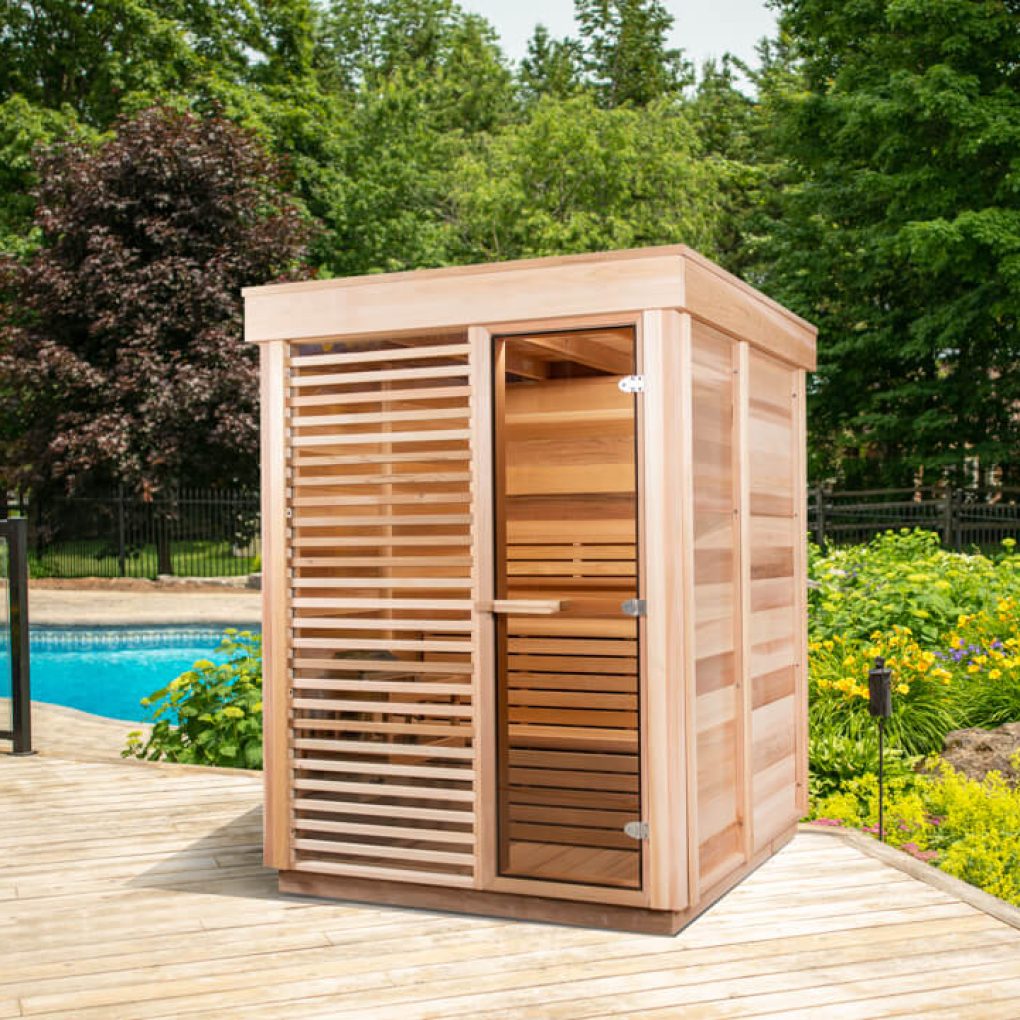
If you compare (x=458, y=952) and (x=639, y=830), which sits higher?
(x=639, y=830)

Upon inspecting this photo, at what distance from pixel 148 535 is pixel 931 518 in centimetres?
1246

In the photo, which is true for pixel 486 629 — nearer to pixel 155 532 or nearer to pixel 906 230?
pixel 906 230

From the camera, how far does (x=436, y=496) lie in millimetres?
4340

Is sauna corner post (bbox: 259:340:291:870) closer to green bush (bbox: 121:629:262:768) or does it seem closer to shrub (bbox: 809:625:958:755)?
green bush (bbox: 121:629:262:768)

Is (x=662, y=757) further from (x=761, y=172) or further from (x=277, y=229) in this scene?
(x=761, y=172)

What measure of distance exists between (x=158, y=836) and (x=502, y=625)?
2082 millimetres

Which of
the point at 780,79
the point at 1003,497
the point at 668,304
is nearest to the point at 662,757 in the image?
the point at 668,304

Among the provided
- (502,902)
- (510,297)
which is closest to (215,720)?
(502,902)

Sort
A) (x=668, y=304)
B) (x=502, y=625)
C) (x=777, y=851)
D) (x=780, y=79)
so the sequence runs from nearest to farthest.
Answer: (x=668, y=304), (x=502, y=625), (x=777, y=851), (x=780, y=79)

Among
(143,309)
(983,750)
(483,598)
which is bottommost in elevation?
(983,750)

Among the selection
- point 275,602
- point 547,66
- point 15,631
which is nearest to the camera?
point 275,602

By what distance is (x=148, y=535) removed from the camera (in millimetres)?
21625

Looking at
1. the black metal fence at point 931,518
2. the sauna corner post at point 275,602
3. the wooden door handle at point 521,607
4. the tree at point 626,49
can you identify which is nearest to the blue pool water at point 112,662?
the black metal fence at point 931,518

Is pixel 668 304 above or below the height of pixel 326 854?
above
